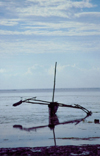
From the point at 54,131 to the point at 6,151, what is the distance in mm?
9310

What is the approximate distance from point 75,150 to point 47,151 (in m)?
1.77

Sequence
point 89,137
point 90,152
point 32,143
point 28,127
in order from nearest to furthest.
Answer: point 90,152, point 32,143, point 89,137, point 28,127

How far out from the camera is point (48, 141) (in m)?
20.4

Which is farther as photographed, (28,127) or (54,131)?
(28,127)

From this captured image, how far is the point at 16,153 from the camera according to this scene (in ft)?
51.8

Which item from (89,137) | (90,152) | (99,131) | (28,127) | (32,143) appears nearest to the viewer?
(90,152)

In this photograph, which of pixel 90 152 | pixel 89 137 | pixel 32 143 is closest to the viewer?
pixel 90 152

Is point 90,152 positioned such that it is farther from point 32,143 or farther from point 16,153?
point 32,143

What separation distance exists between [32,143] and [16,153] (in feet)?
13.4

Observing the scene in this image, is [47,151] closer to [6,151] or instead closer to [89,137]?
[6,151]

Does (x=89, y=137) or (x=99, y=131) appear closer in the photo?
(x=89, y=137)

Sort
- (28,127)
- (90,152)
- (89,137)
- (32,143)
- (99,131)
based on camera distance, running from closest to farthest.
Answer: (90,152), (32,143), (89,137), (99,131), (28,127)

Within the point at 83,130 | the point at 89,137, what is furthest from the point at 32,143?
the point at 83,130

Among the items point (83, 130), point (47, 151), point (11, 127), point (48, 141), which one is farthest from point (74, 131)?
point (47, 151)
